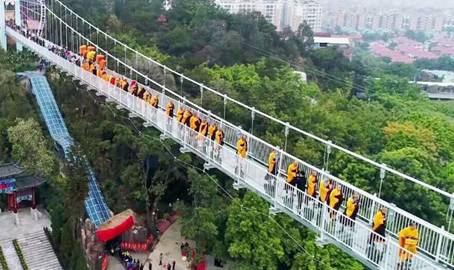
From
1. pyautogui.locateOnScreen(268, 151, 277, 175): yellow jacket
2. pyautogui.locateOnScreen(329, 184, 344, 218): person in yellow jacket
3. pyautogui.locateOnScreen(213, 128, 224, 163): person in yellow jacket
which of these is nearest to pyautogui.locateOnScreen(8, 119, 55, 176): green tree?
pyautogui.locateOnScreen(213, 128, 224, 163): person in yellow jacket

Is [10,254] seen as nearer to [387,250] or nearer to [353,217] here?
[353,217]

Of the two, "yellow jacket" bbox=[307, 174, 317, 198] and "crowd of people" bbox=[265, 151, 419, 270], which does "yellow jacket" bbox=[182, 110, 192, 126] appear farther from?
"yellow jacket" bbox=[307, 174, 317, 198]

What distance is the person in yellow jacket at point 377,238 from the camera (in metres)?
9.30

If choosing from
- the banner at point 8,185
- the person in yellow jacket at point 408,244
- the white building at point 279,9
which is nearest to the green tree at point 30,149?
the banner at point 8,185

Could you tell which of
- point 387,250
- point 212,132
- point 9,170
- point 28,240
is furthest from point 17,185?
point 387,250

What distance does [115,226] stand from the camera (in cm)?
2039

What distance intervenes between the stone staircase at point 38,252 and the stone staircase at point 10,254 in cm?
29

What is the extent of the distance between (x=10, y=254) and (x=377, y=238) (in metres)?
14.1

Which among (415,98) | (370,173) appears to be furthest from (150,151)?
(415,98)

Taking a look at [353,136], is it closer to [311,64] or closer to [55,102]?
[55,102]

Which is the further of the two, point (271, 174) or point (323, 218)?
point (271, 174)

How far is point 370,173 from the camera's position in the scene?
18750mm

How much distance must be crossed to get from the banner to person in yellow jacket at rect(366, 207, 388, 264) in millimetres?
15115

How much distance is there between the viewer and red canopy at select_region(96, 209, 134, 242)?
20047mm
